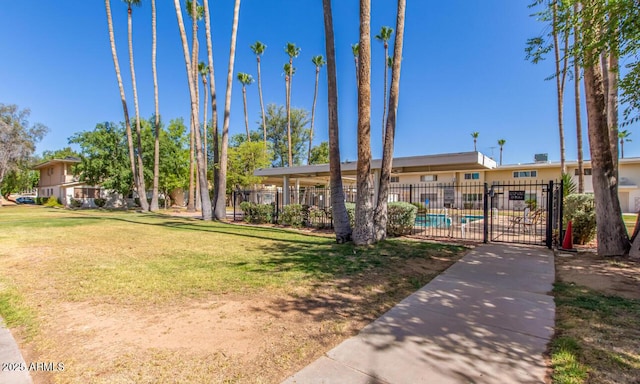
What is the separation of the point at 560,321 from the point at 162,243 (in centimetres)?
966

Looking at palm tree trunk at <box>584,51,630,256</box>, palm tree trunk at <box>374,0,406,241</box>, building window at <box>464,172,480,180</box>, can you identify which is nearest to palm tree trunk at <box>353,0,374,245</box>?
palm tree trunk at <box>374,0,406,241</box>

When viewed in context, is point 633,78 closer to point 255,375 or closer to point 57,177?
point 255,375

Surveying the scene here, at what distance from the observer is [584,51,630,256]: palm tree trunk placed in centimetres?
724

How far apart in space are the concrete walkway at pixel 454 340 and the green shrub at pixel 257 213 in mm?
11776

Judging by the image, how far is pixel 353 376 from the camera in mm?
2553

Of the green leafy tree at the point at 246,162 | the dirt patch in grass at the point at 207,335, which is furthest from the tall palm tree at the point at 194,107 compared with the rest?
the dirt patch in grass at the point at 207,335

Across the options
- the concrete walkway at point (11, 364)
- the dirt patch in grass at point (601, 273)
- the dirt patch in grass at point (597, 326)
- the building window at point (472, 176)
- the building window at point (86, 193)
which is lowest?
the dirt patch in grass at point (601, 273)

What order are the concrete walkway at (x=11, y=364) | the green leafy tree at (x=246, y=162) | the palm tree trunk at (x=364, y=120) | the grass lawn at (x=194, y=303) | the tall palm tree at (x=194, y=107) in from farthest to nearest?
the green leafy tree at (x=246, y=162), the tall palm tree at (x=194, y=107), the palm tree trunk at (x=364, y=120), the grass lawn at (x=194, y=303), the concrete walkway at (x=11, y=364)

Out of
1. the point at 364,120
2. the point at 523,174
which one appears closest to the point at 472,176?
the point at 523,174

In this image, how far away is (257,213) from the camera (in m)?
16.5

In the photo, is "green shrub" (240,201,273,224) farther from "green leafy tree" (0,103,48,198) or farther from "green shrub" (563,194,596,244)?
"green leafy tree" (0,103,48,198)

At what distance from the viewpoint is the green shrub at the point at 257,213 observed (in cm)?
1612

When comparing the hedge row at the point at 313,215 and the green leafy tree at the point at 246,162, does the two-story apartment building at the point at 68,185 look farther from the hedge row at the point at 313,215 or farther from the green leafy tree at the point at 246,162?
the hedge row at the point at 313,215

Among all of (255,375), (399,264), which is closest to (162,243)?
(399,264)
